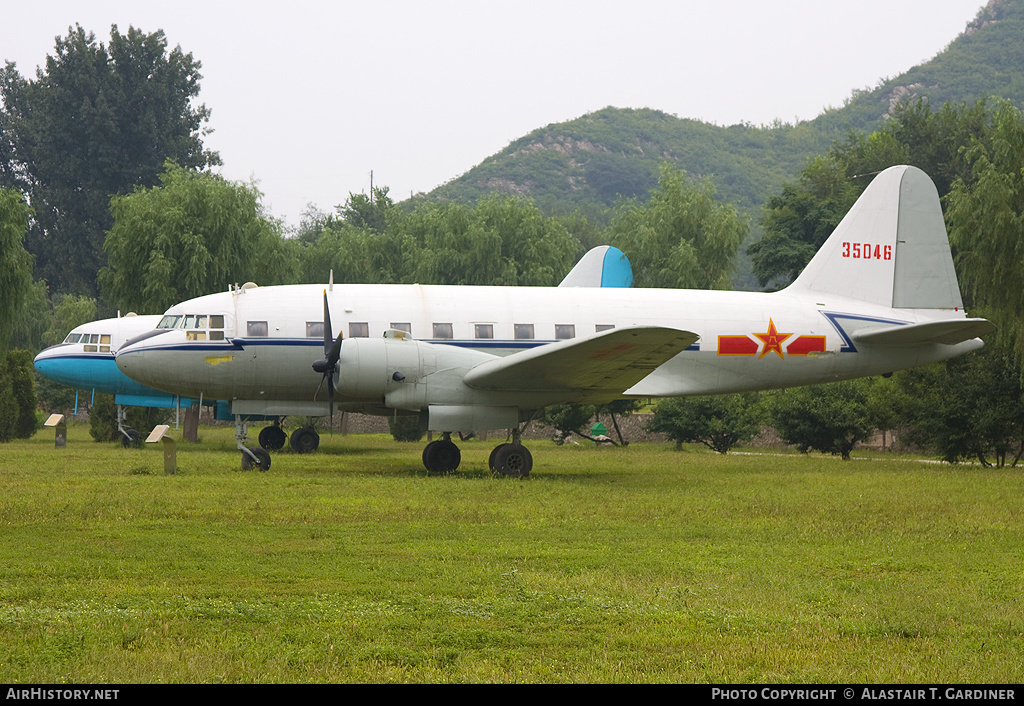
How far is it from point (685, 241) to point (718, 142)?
127 meters

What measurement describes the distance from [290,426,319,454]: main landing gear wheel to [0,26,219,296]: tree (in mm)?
46429

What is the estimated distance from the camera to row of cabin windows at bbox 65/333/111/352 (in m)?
27.3

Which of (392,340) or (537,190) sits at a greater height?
(537,190)

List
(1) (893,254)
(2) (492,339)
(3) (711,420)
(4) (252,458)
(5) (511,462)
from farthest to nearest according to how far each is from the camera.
→ (3) (711,420), (1) (893,254), (2) (492,339), (4) (252,458), (5) (511,462)

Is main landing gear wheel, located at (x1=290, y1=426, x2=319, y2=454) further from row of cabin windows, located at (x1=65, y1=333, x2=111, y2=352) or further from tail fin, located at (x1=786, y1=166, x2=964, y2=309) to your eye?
tail fin, located at (x1=786, y1=166, x2=964, y2=309)

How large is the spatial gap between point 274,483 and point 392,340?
3672 millimetres

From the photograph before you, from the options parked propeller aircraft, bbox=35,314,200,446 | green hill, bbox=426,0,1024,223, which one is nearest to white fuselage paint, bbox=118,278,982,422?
parked propeller aircraft, bbox=35,314,200,446

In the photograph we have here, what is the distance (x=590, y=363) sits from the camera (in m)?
18.2

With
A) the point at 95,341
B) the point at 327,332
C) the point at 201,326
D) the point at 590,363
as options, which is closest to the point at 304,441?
the point at 95,341

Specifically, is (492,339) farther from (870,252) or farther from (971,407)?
(971,407)

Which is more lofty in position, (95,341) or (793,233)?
(793,233)

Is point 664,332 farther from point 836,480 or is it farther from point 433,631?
point 433,631

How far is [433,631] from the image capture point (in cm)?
687

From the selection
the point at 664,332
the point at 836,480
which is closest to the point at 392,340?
the point at 664,332
